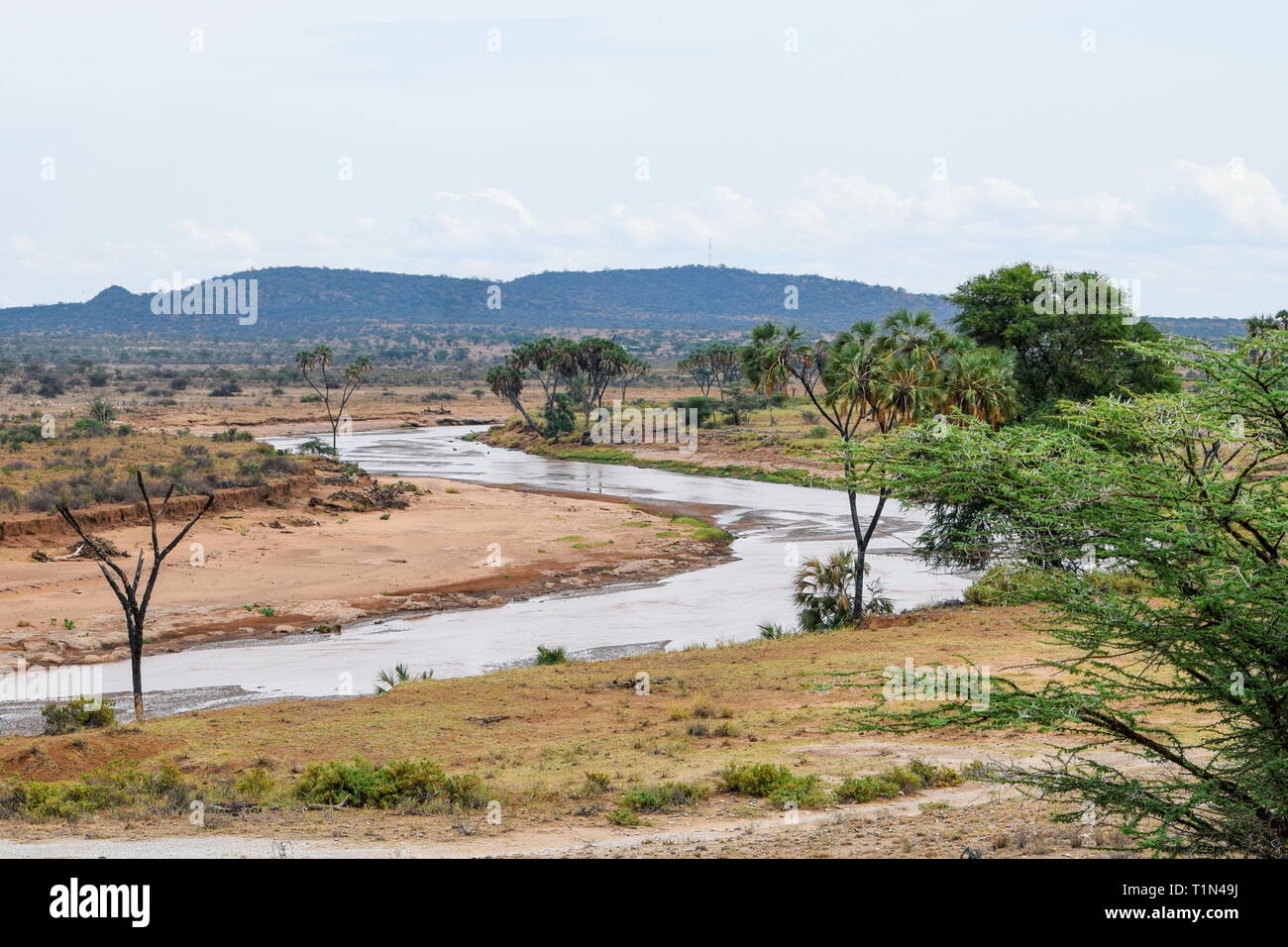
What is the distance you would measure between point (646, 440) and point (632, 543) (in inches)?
1892

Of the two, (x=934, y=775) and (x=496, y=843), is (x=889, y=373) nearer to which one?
(x=934, y=775)

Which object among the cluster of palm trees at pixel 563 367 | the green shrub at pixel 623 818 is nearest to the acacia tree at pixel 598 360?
the cluster of palm trees at pixel 563 367

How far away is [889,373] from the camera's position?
103ft

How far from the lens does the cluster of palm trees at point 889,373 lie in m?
30.7

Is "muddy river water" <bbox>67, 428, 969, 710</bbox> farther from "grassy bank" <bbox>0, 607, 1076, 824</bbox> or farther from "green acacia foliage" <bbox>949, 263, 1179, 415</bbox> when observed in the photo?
"green acacia foliage" <bbox>949, 263, 1179, 415</bbox>

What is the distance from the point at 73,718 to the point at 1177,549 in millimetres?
18841

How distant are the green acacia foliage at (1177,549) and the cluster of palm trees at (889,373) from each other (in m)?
20.2

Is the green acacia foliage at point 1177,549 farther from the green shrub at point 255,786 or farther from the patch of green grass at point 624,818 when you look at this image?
the green shrub at point 255,786

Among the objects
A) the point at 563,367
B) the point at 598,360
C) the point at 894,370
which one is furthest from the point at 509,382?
the point at 894,370

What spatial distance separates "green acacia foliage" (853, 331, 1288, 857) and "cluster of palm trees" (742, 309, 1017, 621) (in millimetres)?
20216

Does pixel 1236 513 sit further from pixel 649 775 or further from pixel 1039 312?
pixel 1039 312

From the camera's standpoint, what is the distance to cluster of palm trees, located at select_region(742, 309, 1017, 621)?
30.7m

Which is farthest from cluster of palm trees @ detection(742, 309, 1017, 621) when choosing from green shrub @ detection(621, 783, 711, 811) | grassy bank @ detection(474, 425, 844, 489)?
grassy bank @ detection(474, 425, 844, 489)
